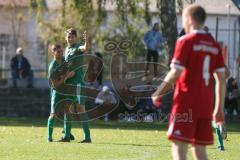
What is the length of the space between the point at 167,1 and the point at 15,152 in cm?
1479

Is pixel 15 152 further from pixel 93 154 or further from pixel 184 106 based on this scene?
pixel 184 106

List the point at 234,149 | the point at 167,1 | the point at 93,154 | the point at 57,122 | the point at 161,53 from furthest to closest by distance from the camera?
the point at 161,53 < the point at 167,1 < the point at 57,122 < the point at 234,149 < the point at 93,154

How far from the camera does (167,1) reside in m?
28.5

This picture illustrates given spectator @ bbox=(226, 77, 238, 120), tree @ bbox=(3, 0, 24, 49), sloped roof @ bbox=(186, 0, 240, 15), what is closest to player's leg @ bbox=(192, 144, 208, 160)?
spectator @ bbox=(226, 77, 238, 120)

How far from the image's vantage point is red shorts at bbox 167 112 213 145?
31.7 ft

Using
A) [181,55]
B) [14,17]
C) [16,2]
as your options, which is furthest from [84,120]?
[14,17]

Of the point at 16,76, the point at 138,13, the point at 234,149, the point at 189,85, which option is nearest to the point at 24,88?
the point at 16,76

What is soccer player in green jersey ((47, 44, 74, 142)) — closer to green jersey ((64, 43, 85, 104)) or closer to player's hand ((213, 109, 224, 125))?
green jersey ((64, 43, 85, 104))

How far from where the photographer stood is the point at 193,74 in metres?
9.77

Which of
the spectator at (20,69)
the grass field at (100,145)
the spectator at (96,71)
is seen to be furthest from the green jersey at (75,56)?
the spectator at (20,69)

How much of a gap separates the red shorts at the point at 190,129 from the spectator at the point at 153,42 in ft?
62.9

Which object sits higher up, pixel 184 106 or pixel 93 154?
pixel 184 106

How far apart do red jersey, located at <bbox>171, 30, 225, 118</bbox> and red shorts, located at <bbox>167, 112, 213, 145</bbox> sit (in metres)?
0.07

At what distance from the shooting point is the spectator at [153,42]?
29344 millimetres
